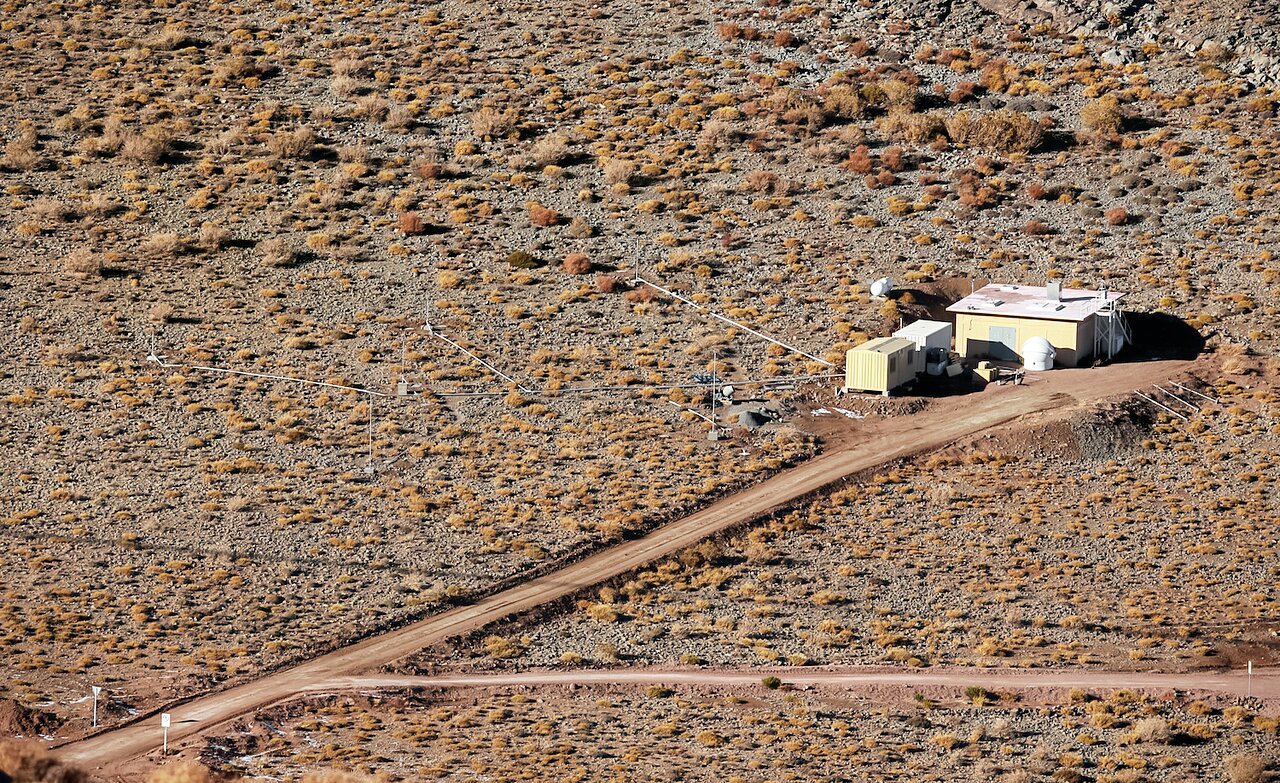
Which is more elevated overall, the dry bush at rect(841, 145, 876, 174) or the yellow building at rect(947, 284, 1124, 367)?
the dry bush at rect(841, 145, 876, 174)

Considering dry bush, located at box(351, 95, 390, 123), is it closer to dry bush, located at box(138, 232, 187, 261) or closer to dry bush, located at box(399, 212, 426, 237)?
dry bush, located at box(399, 212, 426, 237)

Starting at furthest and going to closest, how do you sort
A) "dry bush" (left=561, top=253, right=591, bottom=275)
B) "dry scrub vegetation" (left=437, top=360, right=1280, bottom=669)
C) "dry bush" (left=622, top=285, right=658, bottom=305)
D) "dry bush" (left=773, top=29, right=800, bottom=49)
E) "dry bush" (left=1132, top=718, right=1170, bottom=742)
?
"dry bush" (left=773, top=29, right=800, bottom=49), "dry bush" (left=561, top=253, right=591, bottom=275), "dry bush" (left=622, top=285, right=658, bottom=305), "dry scrub vegetation" (left=437, top=360, right=1280, bottom=669), "dry bush" (left=1132, top=718, right=1170, bottom=742)

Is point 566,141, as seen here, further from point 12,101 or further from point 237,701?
point 237,701

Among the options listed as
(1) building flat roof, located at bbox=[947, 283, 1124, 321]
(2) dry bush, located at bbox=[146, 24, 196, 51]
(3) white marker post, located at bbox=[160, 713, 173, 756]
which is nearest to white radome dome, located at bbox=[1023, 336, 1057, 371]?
(1) building flat roof, located at bbox=[947, 283, 1124, 321]

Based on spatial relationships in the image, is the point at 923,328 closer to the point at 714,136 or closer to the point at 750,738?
the point at 714,136

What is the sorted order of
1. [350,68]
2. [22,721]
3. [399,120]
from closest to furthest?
[22,721], [399,120], [350,68]

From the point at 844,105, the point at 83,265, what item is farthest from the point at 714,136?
the point at 83,265

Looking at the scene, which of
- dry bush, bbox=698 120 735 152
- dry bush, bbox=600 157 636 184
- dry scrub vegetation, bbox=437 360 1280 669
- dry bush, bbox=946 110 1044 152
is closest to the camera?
dry scrub vegetation, bbox=437 360 1280 669
